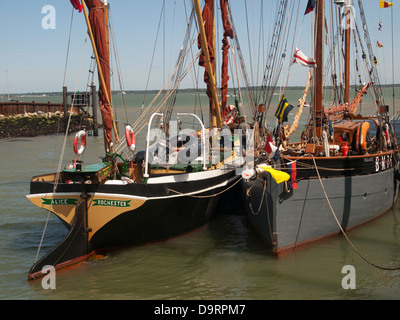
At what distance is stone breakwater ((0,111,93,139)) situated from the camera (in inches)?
2062

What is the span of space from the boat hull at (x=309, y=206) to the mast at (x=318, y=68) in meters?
1.95

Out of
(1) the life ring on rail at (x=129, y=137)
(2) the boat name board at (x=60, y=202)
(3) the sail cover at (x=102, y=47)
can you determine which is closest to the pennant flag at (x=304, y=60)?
(1) the life ring on rail at (x=129, y=137)

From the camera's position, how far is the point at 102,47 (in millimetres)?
16047

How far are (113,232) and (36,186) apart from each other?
101 inches

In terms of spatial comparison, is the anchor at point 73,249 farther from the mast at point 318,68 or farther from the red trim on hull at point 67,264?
the mast at point 318,68

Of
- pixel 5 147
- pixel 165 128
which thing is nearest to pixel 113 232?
pixel 165 128

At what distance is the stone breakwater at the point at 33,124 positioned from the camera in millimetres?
52372

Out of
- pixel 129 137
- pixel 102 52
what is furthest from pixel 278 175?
pixel 102 52

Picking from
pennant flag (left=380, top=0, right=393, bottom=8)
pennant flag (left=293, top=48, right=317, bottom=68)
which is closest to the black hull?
pennant flag (left=293, top=48, right=317, bottom=68)

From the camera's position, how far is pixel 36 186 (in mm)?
14461

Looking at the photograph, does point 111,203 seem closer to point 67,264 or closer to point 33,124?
point 67,264

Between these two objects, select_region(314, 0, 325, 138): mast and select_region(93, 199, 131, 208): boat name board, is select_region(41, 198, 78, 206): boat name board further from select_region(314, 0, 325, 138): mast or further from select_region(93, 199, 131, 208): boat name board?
select_region(314, 0, 325, 138): mast

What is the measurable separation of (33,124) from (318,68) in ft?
145
